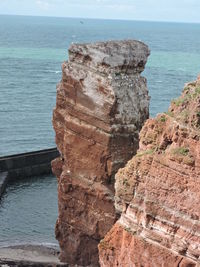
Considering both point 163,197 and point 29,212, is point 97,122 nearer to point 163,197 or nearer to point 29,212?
point 163,197

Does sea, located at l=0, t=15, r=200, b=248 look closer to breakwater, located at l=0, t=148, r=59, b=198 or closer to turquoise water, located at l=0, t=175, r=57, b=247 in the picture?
turquoise water, located at l=0, t=175, r=57, b=247

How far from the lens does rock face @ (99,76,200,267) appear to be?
14.3 metres

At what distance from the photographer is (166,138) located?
611 inches

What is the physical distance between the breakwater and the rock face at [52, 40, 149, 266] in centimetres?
2546

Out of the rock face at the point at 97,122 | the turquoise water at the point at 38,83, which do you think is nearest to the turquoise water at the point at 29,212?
the turquoise water at the point at 38,83

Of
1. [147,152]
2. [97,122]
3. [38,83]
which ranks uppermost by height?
[147,152]

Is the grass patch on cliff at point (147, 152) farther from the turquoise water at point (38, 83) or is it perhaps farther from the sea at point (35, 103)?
the turquoise water at point (38, 83)

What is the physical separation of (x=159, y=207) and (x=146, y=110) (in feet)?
55.1

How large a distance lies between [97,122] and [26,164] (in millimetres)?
29926

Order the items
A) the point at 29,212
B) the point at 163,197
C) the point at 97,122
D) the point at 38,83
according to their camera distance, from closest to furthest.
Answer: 1. the point at 163,197
2. the point at 97,122
3. the point at 29,212
4. the point at 38,83

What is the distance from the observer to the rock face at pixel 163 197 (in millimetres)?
14273

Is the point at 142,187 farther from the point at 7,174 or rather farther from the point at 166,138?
the point at 7,174

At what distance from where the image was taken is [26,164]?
59.1 meters

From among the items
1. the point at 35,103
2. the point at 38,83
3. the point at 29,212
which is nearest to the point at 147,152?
the point at 29,212
